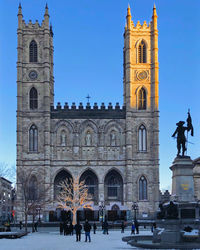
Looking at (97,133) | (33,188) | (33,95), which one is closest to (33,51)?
(33,95)

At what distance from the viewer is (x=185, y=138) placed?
78.4 ft

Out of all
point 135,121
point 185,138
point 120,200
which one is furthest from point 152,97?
point 185,138

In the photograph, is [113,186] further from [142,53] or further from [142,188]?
[142,53]

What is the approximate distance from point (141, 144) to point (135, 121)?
331cm

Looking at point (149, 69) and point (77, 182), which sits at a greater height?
point (149, 69)

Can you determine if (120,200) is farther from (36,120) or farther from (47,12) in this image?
(47,12)

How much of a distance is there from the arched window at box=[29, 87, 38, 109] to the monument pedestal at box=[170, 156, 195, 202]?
52.1 m


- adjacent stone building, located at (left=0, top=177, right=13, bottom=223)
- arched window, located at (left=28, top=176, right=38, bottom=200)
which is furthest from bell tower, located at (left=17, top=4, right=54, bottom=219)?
adjacent stone building, located at (left=0, top=177, right=13, bottom=223)

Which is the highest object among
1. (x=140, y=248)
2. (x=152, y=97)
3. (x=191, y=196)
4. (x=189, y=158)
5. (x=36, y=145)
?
(x=152, y=97)

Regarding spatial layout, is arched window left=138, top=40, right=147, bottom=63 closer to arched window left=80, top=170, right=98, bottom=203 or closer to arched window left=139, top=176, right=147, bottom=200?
arched window left=139, top=176, right=147, bottom=200

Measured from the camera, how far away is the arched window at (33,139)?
7253 centimetres

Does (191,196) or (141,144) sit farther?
(141,144)

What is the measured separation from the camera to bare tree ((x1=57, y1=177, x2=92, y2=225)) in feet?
224

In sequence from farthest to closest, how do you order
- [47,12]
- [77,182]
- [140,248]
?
1. [47,12]
2. [77,182]
3. [140,248]
